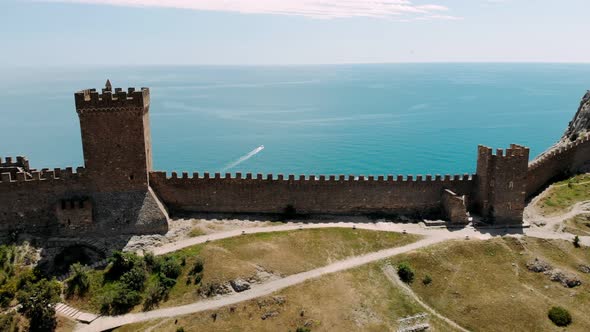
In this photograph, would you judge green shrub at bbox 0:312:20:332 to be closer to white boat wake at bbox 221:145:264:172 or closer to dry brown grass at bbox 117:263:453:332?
dry brown grass at bbox 117:263:453:332

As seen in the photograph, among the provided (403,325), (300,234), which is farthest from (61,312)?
(403,325)

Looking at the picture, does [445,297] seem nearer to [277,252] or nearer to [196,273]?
[277,252]

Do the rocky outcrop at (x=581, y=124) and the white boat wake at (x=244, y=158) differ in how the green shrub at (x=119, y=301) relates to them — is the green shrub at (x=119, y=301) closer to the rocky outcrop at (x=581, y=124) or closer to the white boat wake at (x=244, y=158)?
the rocky outcrop at (x=581, y=124)

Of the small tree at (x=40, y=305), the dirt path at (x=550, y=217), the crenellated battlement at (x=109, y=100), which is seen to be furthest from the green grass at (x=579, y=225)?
the small tree at (x=40, y=305)

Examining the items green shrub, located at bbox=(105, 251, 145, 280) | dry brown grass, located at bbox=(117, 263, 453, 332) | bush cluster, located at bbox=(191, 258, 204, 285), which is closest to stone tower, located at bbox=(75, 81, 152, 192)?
green shrub, located at bbox=(105, 251, 145, 280)

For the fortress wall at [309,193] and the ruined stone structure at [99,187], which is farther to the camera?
the fortress wall at [309,193]

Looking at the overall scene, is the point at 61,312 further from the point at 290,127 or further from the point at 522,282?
the point at 290,127

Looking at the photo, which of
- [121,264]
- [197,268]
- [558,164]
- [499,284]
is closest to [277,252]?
[197,268]

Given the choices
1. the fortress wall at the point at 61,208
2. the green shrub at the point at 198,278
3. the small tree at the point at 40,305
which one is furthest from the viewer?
the fortress wall at the point at 61,208
